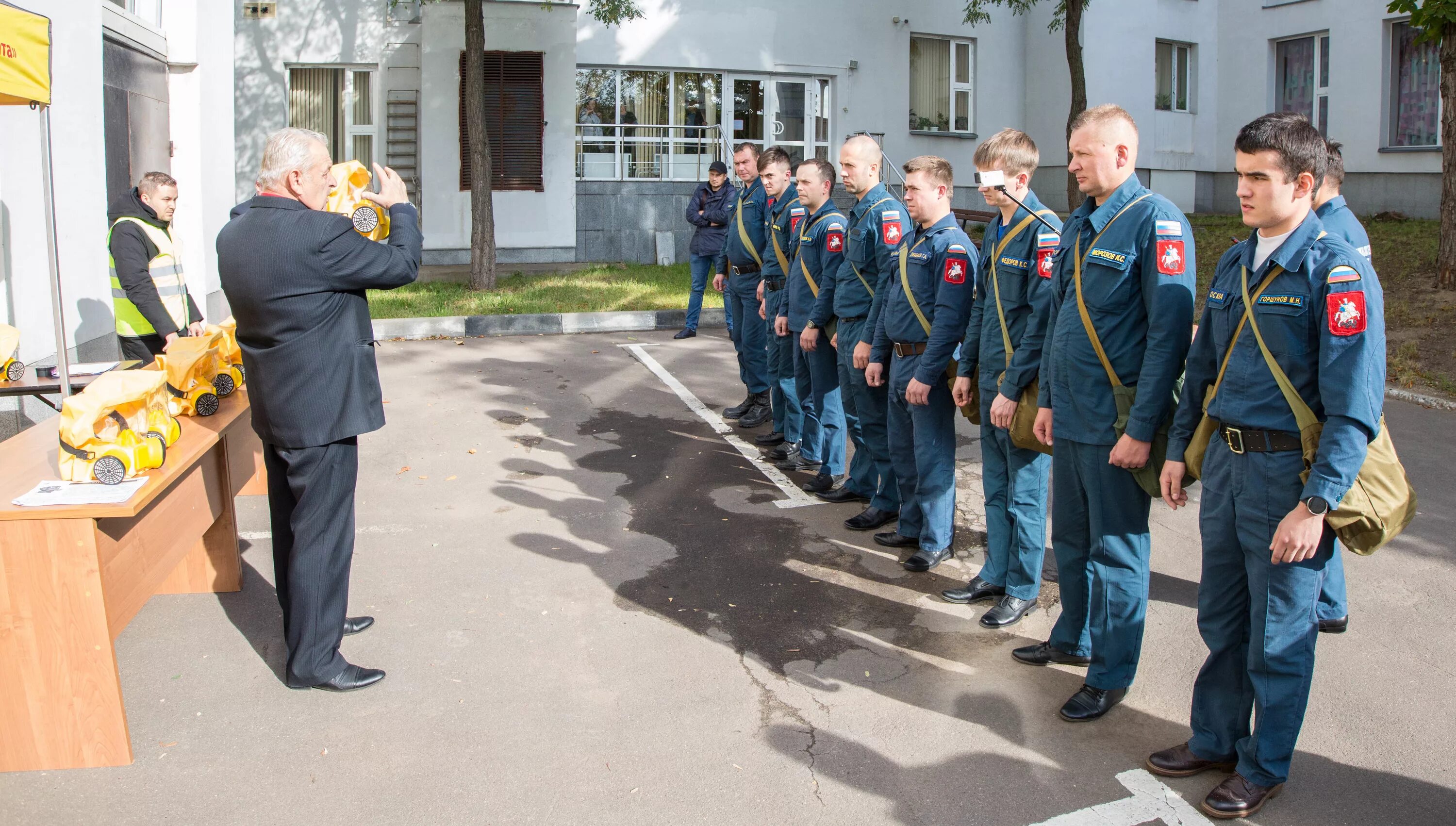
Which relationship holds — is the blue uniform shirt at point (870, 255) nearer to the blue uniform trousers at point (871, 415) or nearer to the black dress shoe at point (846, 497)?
the blue uniform trousers at point (871, 415)

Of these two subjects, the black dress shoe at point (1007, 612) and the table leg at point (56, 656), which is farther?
the black dress shoe at point (1007, 612)

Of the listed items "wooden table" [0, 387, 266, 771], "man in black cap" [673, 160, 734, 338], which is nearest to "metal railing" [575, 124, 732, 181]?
"man in black cap" [673, 160, 734, 338]

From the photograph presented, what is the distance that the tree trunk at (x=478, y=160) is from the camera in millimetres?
15203

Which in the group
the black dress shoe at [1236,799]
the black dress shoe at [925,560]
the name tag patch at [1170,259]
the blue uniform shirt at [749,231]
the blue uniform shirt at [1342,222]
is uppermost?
the blue uniform shirt at [749,231]

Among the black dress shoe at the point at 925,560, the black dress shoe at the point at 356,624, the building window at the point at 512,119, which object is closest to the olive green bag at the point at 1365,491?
the black dress shoe at the point at 925,560

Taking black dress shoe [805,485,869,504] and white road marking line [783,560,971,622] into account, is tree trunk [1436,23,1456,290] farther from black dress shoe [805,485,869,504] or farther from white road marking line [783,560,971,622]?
white road marking line [783,560,971,622]

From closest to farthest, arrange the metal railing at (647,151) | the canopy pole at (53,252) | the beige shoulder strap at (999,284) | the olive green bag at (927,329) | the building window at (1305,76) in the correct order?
the beige shoulder strap at (999,284) < the canopy pole at (53,252) < the olive green bag at (927,329) < the building window at (1305,76) < the metal railing at (647,151)

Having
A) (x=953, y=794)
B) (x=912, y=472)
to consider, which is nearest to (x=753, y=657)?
(x=953, y=794)

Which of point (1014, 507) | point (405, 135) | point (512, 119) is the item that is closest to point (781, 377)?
point (1014, 507)

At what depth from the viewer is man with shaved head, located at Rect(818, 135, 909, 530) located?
236 inches

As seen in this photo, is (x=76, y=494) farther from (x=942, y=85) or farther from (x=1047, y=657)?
(x=942, y=85)

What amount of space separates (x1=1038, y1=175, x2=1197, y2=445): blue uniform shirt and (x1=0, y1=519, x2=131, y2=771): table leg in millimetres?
3360

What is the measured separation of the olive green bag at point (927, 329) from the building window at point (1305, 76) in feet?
59.3

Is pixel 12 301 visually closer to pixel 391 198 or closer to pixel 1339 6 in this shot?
pixel 391 198
